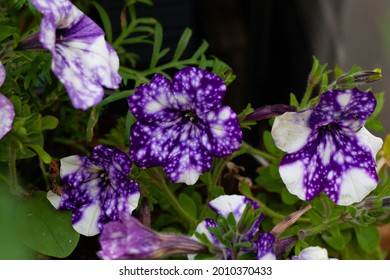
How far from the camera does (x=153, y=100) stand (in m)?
0.47

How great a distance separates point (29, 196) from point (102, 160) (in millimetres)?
75

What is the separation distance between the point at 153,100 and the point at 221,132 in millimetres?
55

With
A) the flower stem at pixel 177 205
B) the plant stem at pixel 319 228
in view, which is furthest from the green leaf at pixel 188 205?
the plant stem at pixel 319 228

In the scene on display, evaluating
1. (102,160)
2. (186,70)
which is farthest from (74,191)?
(186,70)

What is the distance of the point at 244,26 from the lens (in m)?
1.51

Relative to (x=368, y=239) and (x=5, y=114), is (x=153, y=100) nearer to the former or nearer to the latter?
(x=5, y=114)

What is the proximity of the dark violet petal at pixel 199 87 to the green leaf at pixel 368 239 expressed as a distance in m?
0.26

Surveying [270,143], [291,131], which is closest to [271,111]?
[291,131]

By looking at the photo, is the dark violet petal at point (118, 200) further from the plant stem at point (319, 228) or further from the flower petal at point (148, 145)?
the plant stem at point (319, 228)

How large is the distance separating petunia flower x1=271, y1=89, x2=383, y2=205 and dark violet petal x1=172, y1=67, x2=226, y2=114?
5 centimetres

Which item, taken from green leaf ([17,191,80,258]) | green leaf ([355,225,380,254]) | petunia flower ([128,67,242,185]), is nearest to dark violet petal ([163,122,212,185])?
petunia flower ([128,67,242,185])

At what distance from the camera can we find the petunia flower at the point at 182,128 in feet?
1.52
